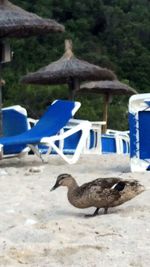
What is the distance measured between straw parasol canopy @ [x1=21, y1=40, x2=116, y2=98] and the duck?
757cm

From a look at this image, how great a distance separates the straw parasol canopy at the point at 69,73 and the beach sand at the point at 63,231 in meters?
6.15

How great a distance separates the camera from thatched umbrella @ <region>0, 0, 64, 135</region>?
7.86 m

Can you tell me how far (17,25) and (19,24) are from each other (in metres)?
0.04

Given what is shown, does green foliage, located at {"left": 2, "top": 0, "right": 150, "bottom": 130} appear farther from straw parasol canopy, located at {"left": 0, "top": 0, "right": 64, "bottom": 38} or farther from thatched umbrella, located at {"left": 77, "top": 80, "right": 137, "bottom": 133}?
straw parasol canopy, located at {"left": 0, "top": 0, "right": 64, "bottom": 38}

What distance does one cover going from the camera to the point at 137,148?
630cm

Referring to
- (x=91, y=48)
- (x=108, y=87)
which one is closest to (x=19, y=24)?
(x=108, y=87)

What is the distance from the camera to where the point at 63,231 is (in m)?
3.62

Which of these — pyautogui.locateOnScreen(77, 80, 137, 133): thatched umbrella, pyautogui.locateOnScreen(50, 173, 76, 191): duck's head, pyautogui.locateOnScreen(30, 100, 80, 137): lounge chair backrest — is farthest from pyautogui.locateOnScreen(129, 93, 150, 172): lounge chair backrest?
pyautogui.locateOnScreen(77, 80, 137, 133): thatched umbrella

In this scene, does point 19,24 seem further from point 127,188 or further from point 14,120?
point 127,188

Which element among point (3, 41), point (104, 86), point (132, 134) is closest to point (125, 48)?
point (104, 86)

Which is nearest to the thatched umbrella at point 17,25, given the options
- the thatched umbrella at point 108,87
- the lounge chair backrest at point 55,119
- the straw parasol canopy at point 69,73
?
the lounge chair backrest at point 55,119

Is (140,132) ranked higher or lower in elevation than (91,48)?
higher

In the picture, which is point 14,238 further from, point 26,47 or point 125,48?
point 125,48

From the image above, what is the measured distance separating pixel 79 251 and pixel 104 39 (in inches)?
958
